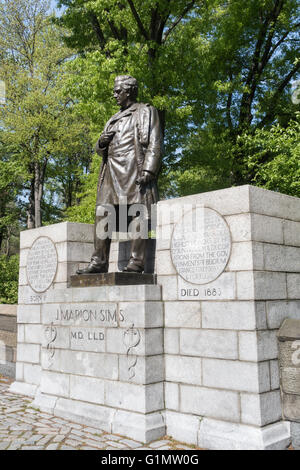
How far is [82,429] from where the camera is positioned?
5.54 meters

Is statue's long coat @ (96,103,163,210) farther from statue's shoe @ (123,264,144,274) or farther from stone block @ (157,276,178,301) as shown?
stone block @ (157,276,178,301)

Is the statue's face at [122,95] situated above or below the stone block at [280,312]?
above

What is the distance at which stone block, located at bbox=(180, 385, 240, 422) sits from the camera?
483 centimetres

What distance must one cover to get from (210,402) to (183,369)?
0.50 meters

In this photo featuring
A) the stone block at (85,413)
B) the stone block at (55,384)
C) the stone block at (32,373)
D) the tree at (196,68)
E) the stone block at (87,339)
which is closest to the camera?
the stone block at (85,413)

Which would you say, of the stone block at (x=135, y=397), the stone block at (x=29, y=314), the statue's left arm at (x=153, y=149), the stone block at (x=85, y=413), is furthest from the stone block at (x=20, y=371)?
the statue's left arm at (x=153, y=149)

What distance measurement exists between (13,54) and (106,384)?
808 inches

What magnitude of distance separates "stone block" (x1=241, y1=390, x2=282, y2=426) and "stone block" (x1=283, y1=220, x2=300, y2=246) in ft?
5.72

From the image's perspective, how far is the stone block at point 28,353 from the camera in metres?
7.66

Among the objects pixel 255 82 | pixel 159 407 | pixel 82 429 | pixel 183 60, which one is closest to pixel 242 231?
pixel 159 407

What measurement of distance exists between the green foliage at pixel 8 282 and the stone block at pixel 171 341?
11032 millimetres

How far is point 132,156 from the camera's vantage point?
6.34 metres

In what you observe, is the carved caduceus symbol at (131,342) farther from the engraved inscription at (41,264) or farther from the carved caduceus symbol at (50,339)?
the engraved inscription at (41,264)

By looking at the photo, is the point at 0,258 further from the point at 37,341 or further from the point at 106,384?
the point at 106,384
